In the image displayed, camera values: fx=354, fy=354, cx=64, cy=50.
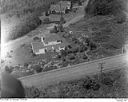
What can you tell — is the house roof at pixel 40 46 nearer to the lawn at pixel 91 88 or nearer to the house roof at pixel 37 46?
the house roof at pixel 37 46

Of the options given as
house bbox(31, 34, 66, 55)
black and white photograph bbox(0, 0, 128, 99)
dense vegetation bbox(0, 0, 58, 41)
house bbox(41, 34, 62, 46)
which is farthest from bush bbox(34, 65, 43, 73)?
dense vegetation bbox(0, 0, 58, 41)

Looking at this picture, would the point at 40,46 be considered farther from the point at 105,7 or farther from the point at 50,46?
the point at 105,7

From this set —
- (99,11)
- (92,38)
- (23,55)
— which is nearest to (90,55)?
(92,38)

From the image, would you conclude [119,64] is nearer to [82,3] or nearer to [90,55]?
[90,55]

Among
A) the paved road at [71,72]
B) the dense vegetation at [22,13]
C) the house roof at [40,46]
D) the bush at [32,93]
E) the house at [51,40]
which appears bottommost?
the bush at [32,93]

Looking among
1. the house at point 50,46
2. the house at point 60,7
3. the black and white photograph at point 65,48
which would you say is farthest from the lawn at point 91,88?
the house at point 60,7

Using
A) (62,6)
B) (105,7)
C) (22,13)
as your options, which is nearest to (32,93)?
(22,13)

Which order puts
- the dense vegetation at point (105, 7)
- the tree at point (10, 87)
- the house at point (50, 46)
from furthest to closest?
the house at point (50, 46) → the dense vegetation at point (105, 7) → the tree at point (10, 87)

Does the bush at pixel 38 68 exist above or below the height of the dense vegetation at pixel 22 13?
below
